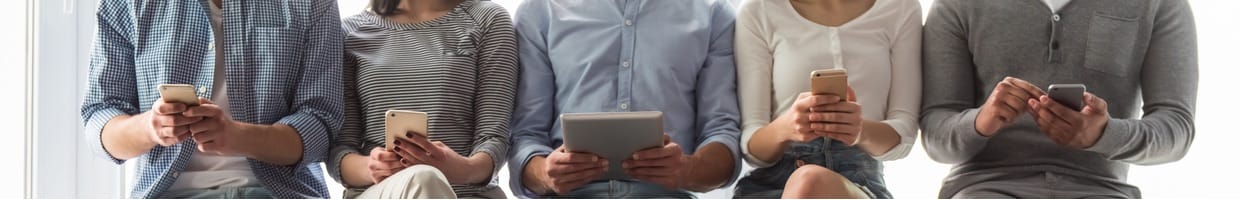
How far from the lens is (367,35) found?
2463 millimetres

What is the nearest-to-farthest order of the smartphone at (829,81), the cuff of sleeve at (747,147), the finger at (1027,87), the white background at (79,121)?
the smartphone at (829,81) → the finger at (1027,87) → the cuff of sleeve at (747,147) → the white background at (79,121)

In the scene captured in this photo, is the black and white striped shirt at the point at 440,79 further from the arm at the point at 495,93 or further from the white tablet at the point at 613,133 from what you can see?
the white tablet at the point at 613,133

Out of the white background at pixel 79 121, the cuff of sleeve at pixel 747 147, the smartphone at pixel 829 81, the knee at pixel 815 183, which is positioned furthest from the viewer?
the white background at pixel 79 121

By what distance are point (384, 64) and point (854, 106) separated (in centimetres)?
85

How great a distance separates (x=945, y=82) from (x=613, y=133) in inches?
25.1

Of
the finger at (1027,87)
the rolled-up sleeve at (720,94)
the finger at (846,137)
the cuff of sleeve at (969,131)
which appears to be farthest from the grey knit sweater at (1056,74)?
the rolled-up sleeve at (720,94)

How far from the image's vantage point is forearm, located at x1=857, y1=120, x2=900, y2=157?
227 cm

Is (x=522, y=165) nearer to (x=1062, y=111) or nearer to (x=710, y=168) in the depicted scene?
(x=710, y=168)

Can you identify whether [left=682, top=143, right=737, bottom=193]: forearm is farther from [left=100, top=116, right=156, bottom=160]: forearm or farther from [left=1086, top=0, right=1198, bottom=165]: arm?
[left=100, top=116, right=156, bottom=160]: forearm

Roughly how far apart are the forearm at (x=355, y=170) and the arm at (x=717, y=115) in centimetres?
55

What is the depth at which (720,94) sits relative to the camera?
2422 millimetres

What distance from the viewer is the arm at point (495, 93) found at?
2334 mm

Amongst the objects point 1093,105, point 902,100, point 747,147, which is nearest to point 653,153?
point 747,147

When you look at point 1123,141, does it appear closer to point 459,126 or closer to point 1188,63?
point 1188,63
